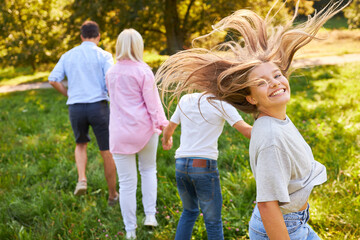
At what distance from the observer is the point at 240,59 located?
175cm

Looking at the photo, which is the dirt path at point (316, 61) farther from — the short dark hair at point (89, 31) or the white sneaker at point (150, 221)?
the white sneaker at point (150, 221)

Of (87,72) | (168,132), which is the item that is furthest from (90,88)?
(168,132)

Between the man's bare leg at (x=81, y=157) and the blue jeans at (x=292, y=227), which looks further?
the man's bare leg at (x=81, y=157)

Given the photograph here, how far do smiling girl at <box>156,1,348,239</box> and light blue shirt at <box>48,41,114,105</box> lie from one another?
223 centimetres

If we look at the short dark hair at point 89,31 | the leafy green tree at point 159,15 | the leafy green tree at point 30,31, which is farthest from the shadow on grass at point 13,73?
the short dark hair at point 89,31

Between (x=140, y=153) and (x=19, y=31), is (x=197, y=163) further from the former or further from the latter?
(x=19, y=31)

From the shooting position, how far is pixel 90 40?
164 inches

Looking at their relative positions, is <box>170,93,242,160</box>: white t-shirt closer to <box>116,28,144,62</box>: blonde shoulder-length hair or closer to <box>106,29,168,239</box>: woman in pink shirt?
<box>106,29,168,239</box>: woman in pink shirt

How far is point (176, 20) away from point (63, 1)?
5.68 meters

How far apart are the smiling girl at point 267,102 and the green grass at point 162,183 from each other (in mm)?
662

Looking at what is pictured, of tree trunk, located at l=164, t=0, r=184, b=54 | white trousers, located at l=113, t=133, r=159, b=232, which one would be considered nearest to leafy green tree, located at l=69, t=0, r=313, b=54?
tree trunk, located at l=164, t=0, r=184, b=54

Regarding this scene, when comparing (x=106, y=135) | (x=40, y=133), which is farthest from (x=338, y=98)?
(x=40, y=133)

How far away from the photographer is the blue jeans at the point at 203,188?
8.41 feet

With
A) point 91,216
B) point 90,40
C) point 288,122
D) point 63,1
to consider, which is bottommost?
point 91,216
